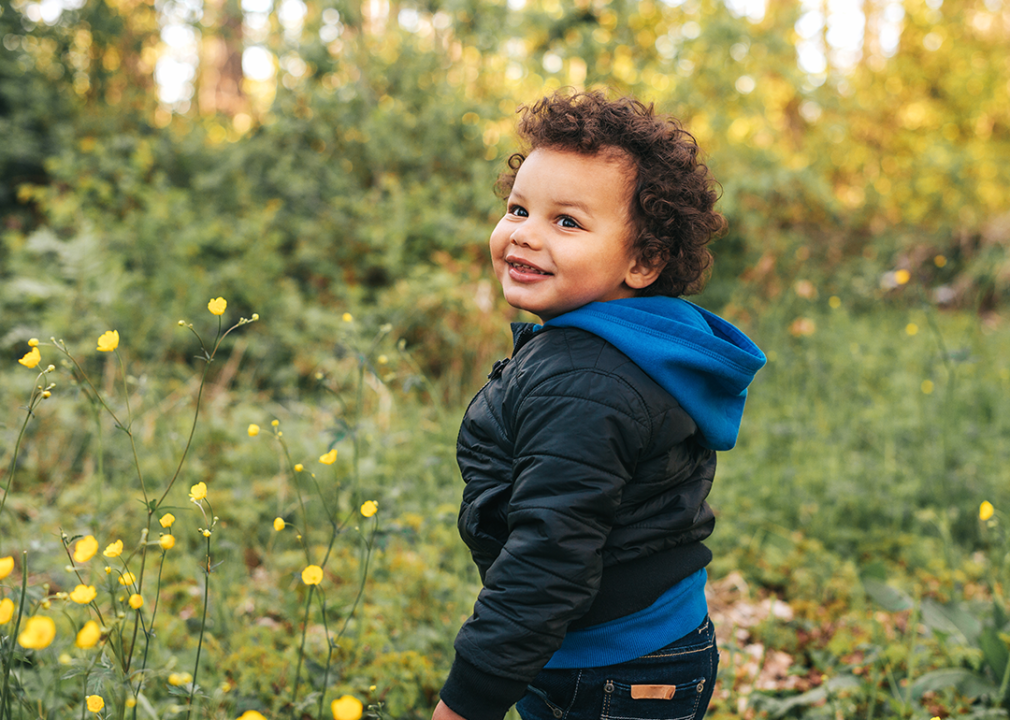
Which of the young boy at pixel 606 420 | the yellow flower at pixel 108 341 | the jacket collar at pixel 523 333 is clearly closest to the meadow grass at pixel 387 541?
the yellow flower at pixel 108 341

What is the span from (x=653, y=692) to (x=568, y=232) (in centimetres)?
85

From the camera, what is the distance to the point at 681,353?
4.11 ft

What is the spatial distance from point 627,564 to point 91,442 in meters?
3.31

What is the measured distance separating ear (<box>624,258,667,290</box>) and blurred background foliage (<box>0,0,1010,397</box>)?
3111 millimetres

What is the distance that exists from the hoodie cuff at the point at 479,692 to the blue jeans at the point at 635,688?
0.71 feet

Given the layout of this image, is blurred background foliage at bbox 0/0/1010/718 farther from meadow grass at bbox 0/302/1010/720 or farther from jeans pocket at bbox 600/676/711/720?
jeans pocket at bbox 600/676/711/720

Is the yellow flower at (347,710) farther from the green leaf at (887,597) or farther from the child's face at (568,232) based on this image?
the green leaf at (887,597)

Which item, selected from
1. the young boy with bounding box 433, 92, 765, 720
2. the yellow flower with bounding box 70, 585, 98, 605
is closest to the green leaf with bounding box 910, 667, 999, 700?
the young boy with bounding box 433, 92, 765, 720

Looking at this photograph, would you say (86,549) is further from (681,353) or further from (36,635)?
(681,353)

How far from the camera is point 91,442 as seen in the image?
12.0 feet

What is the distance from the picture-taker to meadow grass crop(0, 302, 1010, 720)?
1.88 metres

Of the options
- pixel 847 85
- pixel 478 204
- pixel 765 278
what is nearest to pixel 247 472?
pixel 478 204

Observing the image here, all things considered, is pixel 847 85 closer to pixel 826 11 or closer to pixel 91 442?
pixel 826 11

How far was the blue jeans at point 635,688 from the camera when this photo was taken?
130 cm
